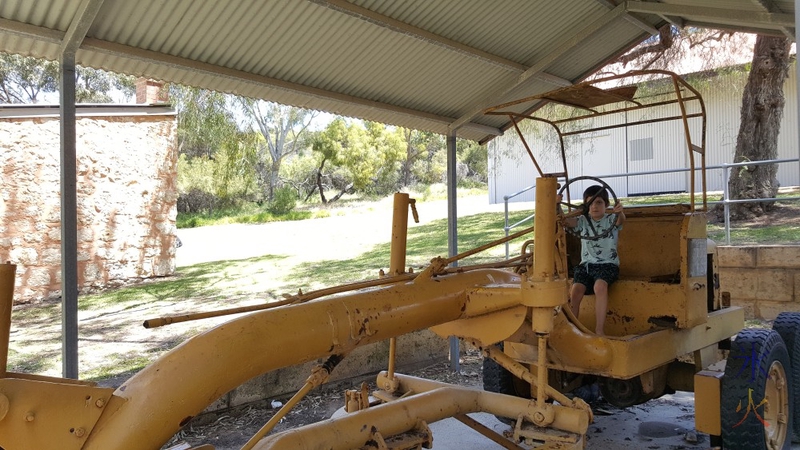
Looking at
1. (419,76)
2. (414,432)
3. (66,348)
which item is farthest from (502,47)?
(66,348)

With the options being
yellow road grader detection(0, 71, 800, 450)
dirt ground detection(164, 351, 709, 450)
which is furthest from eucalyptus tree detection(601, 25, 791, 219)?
yellow road grader detection(0, 71, 800, 450)

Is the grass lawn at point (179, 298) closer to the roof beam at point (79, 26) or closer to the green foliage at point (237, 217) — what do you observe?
the roof beam at point (79, 26)

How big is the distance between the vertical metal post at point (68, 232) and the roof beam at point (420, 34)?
1.95 metres

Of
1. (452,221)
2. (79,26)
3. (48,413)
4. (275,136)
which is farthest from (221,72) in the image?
(275,136)

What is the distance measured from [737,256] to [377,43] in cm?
571

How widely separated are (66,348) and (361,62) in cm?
348

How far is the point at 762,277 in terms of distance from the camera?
8.19 metres

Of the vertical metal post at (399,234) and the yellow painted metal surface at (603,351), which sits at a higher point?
the vertical metal post at (399,234)

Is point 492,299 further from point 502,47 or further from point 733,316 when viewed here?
point 502,47

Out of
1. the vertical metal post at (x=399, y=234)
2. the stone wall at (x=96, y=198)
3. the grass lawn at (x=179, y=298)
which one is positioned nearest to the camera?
the vertical metal post at (x=399, y=234)

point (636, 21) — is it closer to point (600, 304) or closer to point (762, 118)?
point (600, 304)

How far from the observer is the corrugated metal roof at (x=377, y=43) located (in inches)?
177

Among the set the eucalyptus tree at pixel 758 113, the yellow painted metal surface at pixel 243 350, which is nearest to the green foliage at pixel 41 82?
the eucalyptus tree at pixel 758 113

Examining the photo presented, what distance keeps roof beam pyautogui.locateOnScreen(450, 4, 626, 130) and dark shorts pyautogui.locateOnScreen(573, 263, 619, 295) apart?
8.73ft
